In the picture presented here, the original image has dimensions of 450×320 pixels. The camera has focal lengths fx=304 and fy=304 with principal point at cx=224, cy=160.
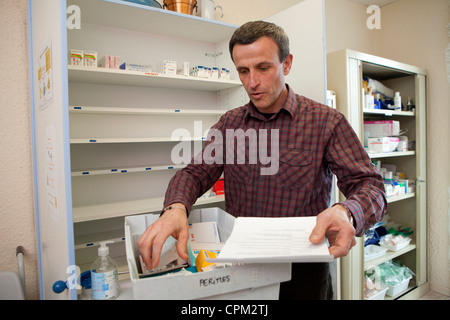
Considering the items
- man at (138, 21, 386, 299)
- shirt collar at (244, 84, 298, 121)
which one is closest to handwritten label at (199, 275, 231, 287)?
man at (138, 21, 386, 299)

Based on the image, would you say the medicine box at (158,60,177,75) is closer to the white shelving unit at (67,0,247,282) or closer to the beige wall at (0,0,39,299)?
the white shelving unit at (67,0,247,282)

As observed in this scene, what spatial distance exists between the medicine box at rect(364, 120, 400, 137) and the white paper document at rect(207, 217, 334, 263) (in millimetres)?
2155

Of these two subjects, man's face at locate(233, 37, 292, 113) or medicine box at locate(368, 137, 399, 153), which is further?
medicine box at locate(368, 137, 399, 153)

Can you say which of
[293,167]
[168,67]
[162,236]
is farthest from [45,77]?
[293,167]

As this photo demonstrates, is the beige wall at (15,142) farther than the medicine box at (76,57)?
Yes

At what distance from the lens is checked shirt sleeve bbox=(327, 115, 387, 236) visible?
0.85 m

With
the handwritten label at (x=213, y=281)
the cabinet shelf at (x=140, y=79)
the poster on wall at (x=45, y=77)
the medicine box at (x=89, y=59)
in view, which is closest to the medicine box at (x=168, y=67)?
the cabinet shelf at (x=140, y=79)

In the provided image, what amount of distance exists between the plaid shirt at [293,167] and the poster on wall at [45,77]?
2.13ft

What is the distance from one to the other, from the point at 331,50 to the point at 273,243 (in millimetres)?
2771

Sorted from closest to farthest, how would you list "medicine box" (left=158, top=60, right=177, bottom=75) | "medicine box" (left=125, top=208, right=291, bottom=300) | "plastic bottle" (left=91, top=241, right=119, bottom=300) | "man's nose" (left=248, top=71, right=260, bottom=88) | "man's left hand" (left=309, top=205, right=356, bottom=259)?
"medicine box" (left=125, top=208, right=291, bottom=300)
"man's left hand" (left=309, top=205, right=356, bottom=259)
"plastic bottle" (left=91, top=241, right=119, bottom=300)
"man's nose" (left=248, top=71, right=260, bottom=88)
"medicine box" (left=158, top=60, right=177, bottom=75)

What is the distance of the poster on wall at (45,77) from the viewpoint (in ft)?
3.93

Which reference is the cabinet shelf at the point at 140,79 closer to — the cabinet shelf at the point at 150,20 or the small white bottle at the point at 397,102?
the cabinet shelf at the point at 150,20

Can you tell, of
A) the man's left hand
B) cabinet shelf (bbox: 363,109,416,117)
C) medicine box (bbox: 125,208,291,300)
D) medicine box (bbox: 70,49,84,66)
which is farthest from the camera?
cabinet shelf (bbox: 363,109,416,117)

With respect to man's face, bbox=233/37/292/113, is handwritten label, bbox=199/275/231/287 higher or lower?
lower
